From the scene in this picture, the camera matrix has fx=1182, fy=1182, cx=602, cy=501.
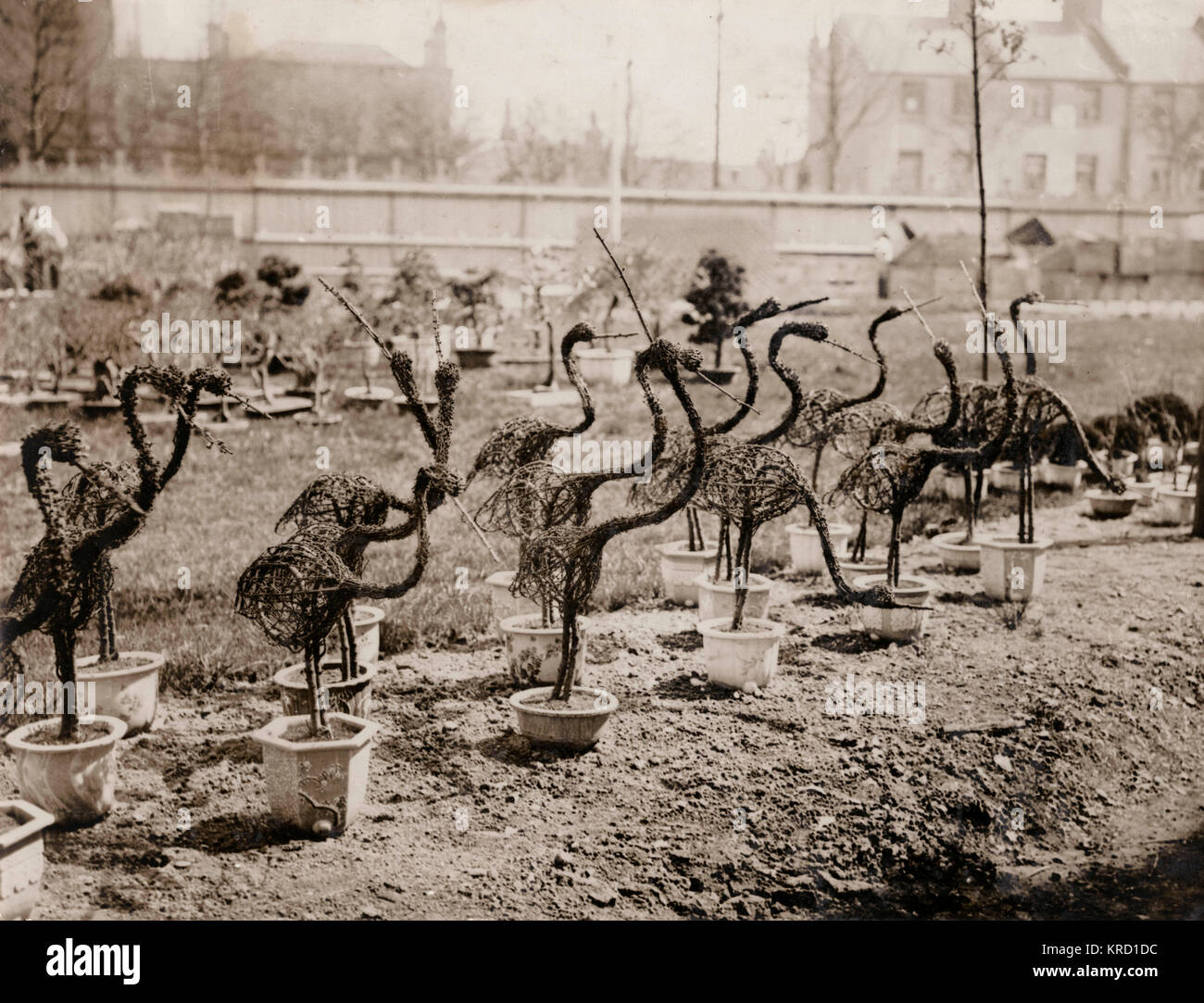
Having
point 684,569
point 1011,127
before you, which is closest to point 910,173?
point 1011,127

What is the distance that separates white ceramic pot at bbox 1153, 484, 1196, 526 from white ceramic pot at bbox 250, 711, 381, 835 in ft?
27.0

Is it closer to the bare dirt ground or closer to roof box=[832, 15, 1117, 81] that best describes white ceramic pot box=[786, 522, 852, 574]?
the bare dirt ground

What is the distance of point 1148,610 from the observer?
7980 mm

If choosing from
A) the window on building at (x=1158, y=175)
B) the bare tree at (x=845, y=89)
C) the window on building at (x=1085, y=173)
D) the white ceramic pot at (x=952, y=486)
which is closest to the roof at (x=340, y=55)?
the bare tree at (x=845, y=89)

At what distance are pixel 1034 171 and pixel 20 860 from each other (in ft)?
99.3

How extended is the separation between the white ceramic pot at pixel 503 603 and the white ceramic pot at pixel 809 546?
2211 millimetres

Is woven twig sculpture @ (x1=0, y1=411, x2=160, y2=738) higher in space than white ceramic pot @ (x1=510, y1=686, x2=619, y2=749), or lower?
higher

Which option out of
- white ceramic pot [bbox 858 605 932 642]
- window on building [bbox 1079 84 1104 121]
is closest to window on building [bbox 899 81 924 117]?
window on building [bbox 1079 84 1104 121]

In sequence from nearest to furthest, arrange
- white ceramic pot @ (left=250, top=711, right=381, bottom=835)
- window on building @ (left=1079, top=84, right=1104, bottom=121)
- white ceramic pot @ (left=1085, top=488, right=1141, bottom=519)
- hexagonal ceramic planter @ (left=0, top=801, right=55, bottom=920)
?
1. hexagonal ceramic planter @ (left=0, top=801, right=55, bottom=920)
2. white ceramic pot @ (left=250, top=711, right=381, bottom=835)
3. white ceramic pot @ (left=1085, top=488, right=1141, bottom=519)
4. window on building @ (left=1079, top=84, right=1104, bottom=121)

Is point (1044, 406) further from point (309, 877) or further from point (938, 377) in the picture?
point (938, 377)

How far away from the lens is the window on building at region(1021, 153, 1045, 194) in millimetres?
28609

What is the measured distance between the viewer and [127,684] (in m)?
5.46

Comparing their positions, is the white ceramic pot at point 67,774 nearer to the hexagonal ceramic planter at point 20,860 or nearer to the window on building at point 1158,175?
the hexagonal ceramic planter at point 20,860

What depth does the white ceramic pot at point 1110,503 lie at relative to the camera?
1014 centimetres
